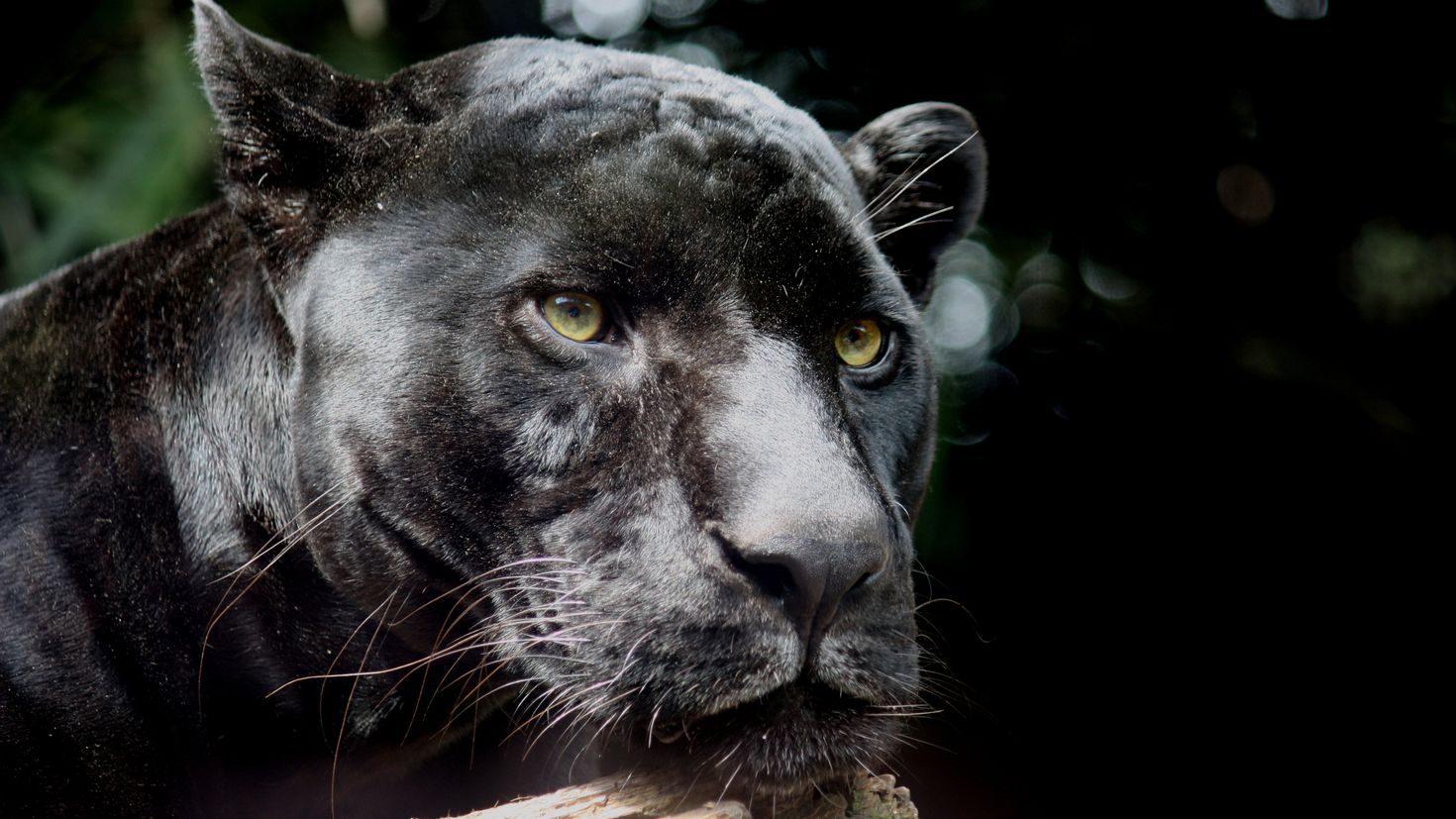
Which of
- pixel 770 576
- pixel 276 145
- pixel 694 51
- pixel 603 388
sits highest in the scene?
pixel 276 145

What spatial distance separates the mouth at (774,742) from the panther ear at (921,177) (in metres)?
1.56

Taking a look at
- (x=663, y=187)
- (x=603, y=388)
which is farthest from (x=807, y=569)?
(x=663, y=187)

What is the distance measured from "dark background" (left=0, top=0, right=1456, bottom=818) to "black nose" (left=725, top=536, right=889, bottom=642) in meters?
3.32

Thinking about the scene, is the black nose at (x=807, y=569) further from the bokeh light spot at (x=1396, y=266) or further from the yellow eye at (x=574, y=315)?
the bokeh light spot at (x=1396, y=266)

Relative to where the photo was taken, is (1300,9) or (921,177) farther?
(1300,9)

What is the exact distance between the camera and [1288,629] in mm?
5555

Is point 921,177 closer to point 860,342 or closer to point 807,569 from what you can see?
point 860,342

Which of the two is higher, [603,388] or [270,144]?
[270,144]

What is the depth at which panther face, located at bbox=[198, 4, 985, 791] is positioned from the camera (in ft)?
6.56

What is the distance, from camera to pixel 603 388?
2262 millimetres

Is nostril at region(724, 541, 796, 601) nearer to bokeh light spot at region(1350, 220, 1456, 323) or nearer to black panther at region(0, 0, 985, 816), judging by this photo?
black panther at region(0, 0, 985, 816)

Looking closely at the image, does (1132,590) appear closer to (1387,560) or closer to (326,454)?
(1387,560)

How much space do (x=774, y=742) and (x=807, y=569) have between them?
305mm

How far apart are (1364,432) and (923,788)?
2534mm
